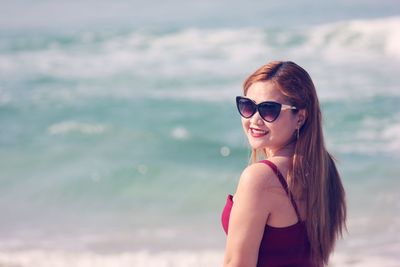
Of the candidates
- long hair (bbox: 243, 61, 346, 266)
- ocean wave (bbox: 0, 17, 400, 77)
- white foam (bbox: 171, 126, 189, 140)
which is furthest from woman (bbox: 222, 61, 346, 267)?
ocean wave (bbox: 0, 17, 400, 77)

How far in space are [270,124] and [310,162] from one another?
19 cm

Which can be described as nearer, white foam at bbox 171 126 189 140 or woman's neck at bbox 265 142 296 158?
woman's neck at bbox 265 142 296 158

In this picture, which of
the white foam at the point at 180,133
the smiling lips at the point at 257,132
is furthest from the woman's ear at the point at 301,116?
the white foam at the point at 180,133

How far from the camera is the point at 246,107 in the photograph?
8.96ft

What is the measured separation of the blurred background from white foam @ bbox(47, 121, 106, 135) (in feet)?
0.11

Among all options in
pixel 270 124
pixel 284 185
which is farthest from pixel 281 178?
pixel 270 124

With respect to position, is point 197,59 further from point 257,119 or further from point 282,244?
point 282,244

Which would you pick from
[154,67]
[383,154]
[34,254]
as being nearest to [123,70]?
[154,67]

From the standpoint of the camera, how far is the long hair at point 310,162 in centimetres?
257

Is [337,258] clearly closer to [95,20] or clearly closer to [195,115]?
[195,115]

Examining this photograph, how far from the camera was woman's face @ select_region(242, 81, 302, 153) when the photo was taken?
8.71 feet

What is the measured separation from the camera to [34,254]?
7.40 meters

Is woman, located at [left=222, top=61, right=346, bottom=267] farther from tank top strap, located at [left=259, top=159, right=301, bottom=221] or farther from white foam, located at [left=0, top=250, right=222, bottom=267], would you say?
white foam, located at [left=0, top=250, right=222, bottom=267]

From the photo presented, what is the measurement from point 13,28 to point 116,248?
989 centimetres
